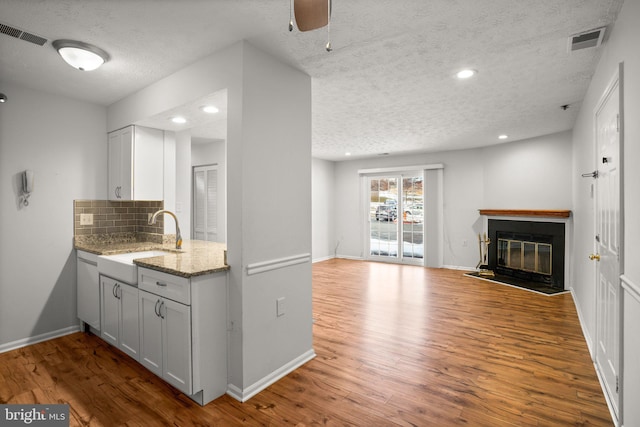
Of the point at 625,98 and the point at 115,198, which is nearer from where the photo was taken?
the point at 625,98

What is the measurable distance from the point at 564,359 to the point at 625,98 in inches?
84.2

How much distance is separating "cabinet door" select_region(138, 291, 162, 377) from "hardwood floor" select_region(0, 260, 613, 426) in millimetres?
148

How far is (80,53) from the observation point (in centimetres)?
225

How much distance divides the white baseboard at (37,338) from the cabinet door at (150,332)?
1457 millimetres

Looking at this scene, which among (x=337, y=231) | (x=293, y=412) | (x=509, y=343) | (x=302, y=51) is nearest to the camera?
(x=293, y=412)

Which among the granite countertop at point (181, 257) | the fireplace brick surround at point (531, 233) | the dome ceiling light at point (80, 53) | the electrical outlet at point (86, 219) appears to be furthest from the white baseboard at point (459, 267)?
the dome ceiling light at point (80, 53)

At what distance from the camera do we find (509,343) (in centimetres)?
310

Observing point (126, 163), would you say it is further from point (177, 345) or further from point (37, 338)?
point (177, 345)

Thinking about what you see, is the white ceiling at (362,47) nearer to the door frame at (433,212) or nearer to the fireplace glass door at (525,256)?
the fireplace glass door at (525,256)

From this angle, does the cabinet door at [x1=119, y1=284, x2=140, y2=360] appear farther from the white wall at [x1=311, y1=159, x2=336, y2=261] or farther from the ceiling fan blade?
the white wall at [x1=311, y1=159, x2=336, y2=261]

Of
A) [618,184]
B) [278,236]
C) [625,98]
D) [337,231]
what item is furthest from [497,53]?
[337,231]

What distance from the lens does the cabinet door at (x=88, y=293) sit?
3043mm

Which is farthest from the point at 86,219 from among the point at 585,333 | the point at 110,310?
the point at 585,333

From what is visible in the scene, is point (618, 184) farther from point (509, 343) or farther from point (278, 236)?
point (278, 236)
